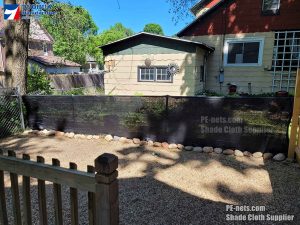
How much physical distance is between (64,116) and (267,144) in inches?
196

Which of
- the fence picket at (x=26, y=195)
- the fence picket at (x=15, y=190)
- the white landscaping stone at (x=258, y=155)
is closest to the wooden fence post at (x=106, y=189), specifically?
the fence picket at (x=26, y=195)

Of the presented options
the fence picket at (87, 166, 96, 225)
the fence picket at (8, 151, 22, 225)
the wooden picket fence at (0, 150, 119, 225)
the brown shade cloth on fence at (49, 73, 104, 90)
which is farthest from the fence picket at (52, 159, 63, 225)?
the brown shade cloth on fence at (49, 73, 104, 90)

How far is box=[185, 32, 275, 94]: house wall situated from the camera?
9.66 m

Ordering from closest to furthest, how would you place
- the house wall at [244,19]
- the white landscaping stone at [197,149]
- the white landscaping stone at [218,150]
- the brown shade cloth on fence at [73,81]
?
the white landscaping stone at [218,150] → the white landscaping stone at [197,149] → the house wall at [244,19] → the brown shade cloth on fence at [73,81]

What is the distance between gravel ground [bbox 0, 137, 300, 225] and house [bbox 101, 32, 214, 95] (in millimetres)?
4883

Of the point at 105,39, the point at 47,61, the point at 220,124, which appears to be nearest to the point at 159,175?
the point at 220,124

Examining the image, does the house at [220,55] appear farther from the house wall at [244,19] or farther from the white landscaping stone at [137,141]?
the white landscaping stone at [137,141]

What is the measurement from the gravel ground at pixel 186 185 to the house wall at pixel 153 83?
4.82 m

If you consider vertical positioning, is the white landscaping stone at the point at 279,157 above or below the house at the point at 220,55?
below

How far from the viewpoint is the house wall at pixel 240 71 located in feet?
31.7

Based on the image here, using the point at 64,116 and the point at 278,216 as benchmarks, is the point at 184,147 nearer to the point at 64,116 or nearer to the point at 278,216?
the point at 278,216

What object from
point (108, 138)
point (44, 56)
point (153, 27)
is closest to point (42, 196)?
point (108, 138)

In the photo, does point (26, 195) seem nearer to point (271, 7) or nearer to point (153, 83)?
point (153, 83)

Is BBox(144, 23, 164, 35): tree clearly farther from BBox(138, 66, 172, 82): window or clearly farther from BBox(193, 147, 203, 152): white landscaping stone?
BBox(193, 147, 203, 152): white landscaping stone
